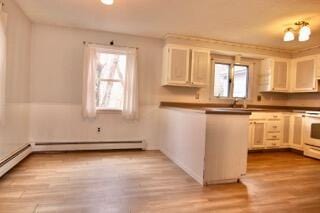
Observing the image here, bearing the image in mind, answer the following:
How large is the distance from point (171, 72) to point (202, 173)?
2.11m

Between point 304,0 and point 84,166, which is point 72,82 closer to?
point 84,166

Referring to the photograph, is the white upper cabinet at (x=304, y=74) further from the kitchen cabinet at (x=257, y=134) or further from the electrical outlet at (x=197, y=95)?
the electrical outlet at (x=197, y=95)

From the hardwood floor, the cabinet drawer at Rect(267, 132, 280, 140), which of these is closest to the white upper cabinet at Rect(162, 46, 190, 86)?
the hardwood floor

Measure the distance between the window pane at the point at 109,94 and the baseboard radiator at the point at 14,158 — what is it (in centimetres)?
141

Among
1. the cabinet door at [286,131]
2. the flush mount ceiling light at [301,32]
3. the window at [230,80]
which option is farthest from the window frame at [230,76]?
the flush mount ceiling light at [301,32]

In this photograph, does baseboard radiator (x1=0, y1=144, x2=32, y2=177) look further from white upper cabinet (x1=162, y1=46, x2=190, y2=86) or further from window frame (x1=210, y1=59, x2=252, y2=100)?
window frame (x1=210, y1=59, x2=252, y2=100)

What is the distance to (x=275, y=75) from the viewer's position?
4.78 metres

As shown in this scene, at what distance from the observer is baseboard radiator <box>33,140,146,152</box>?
12.5 ft

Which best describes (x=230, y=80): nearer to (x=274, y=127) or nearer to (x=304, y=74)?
(x=274, y=127)

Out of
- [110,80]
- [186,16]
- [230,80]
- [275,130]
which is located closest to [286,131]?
[275,130]

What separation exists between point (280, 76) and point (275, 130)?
4.24ft

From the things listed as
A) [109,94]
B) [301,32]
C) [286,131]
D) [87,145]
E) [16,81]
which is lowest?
[87,145]

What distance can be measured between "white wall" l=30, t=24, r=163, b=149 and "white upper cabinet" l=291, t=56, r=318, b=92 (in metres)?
3.50

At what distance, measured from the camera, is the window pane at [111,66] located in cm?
407
